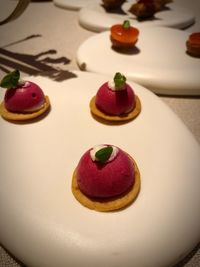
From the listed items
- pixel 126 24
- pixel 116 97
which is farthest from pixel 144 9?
pixel 116 97

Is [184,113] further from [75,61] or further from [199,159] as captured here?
[75,61]


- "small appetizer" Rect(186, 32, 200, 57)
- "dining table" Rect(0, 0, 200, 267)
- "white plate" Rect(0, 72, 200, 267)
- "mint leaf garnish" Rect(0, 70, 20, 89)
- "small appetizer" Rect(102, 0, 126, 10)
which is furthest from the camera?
"small appetizer" Rect(102, 0, 126, 10)

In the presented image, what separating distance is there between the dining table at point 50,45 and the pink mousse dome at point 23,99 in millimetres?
224

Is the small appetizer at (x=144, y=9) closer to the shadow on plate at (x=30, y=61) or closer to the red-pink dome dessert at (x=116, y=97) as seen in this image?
the shadow on plate at (x=30, y=61)

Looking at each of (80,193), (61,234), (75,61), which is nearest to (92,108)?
(80,193)

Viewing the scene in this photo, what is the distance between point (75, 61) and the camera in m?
1.70

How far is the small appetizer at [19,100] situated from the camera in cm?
107

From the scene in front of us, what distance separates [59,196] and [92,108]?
1.30ft

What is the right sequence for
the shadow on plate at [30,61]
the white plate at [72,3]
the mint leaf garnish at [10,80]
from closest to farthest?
the mint leaf garnish at [10,80], the shadow on plate at [30,61], the white plate at [72,3]

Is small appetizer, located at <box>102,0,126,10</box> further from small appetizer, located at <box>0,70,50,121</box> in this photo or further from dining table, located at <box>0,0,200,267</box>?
small appetizer, located at <box>0,70,50,121</box>

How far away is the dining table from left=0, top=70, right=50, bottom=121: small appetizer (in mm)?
227

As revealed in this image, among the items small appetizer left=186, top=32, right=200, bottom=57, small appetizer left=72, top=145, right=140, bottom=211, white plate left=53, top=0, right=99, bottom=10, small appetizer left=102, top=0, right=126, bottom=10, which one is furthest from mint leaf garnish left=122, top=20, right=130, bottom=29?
small appetizer left=72, top=145, right=140, bottom=211

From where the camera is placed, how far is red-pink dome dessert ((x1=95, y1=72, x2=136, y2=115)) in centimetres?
108

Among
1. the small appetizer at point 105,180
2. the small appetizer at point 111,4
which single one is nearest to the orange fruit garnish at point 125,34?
the small appetizer at point 111,4
